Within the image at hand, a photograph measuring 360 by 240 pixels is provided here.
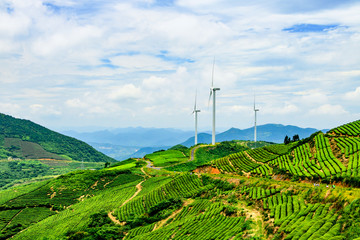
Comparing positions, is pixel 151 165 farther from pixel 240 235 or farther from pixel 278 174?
pixel 240 235

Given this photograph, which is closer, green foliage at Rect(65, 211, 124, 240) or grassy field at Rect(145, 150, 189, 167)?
green foliage at Rect(65, 211, 124, 240)

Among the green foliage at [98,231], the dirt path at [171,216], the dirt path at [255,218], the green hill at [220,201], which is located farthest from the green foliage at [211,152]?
the dirt path at [255,218]

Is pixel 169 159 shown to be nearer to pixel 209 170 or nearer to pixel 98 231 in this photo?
pixel 209 170

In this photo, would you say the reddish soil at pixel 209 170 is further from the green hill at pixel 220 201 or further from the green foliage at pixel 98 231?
the green foliage at pixel 98 231

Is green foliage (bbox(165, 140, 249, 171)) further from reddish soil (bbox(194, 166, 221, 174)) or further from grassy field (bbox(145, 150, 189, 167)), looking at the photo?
reddish soil (bbox(194, 166, 221, 174))

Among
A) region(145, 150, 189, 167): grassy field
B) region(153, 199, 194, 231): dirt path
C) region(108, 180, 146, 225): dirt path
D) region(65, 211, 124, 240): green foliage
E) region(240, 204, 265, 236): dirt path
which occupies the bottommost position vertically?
region(145, 150, 189, 167): grassy field

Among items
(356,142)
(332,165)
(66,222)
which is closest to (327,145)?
(356,142)

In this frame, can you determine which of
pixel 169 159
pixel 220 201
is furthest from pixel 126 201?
pixel 169 159

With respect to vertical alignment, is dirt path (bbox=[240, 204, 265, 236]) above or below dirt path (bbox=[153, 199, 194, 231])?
above

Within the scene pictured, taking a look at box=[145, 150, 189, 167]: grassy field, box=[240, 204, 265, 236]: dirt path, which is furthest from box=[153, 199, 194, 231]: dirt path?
box=[145, 150, 189, 167]: grassy field
